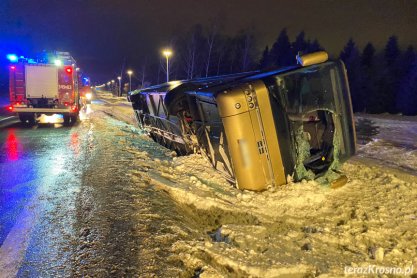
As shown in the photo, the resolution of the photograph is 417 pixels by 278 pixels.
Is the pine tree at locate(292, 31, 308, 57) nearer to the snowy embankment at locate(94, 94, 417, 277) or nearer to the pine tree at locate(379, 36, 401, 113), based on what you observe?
the pine tree at locate(379, 36, 401, 113)

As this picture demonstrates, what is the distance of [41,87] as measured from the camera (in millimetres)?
15641

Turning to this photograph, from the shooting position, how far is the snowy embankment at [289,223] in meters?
3.69

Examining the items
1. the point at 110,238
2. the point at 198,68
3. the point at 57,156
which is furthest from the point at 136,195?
the point at 198,68

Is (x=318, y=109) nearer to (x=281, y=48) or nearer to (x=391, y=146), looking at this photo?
(x=391, y=146)

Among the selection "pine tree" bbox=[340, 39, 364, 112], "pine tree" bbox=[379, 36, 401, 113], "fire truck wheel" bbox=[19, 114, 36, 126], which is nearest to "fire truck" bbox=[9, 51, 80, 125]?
"fire truck wheel" bbox=[19, 114, 36, 126]

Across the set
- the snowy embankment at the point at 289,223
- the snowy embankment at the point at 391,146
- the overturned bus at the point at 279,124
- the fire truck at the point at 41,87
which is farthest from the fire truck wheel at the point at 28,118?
the snowy embankment at the point at 391,146

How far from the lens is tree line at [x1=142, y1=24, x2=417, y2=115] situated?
4369cm

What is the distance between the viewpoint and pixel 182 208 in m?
5.45

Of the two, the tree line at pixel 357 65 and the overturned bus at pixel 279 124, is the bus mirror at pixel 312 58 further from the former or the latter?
the tree line at pixel 357 65

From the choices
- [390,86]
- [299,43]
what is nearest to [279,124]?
[390,86]

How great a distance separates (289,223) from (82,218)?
277 cm

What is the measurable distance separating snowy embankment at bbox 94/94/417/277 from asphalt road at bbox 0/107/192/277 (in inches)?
13.5

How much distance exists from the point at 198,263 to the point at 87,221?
1.77 m

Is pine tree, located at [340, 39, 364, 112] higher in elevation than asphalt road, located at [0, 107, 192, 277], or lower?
higher
